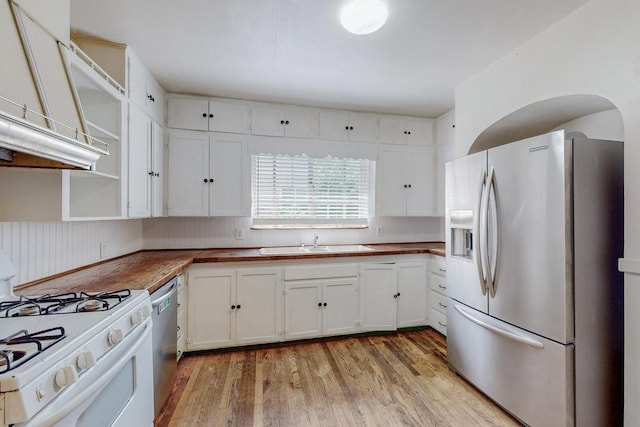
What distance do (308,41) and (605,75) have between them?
1731 millimetres

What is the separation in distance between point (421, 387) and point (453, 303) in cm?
67

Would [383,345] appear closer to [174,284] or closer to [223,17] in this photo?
[174,284]

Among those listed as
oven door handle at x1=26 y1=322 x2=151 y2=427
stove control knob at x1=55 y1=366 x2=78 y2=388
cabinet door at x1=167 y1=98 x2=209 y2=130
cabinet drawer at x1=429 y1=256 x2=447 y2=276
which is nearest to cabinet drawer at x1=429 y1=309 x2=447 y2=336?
cabinet drawer at x1=429 y1=256 x2=447 y2=276

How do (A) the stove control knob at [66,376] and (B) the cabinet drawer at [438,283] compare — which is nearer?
(A) the stove control knob at [66,376]

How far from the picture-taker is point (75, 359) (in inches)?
35.8

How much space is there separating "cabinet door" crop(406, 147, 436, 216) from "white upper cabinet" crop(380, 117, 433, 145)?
0.45 feet

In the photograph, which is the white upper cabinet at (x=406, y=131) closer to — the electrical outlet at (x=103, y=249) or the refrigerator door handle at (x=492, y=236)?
the refrigerator door handle at (x=492, y=236)

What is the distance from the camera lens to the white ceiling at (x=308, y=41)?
1.65 metres

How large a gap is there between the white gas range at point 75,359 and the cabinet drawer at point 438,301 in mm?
2555

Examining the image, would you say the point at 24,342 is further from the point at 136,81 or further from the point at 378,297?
the point at 378,297

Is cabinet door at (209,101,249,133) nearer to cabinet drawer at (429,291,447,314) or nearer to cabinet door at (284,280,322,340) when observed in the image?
cabinet door at (284,280,322,340)

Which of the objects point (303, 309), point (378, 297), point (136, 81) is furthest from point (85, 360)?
point (378, 297)

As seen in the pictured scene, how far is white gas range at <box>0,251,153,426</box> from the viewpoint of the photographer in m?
0.76

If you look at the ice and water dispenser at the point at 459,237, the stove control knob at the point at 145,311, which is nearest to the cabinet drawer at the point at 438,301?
the ice and water dispenser at the point at 459,237
